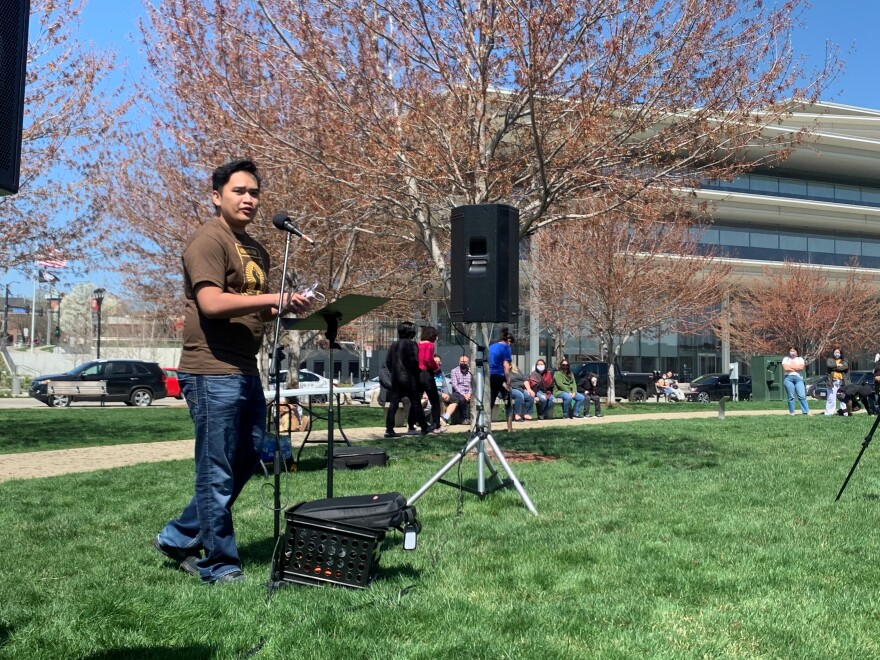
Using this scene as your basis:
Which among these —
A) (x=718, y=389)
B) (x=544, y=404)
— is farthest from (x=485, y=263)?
(x=718, y=389)

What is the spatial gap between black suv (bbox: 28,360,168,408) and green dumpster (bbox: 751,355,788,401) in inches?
843

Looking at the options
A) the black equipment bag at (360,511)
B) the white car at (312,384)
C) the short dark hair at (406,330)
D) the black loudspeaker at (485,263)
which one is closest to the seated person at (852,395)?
the short dark hair at (406,330)

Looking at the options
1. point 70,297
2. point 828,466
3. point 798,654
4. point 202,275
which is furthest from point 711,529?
point 70,297

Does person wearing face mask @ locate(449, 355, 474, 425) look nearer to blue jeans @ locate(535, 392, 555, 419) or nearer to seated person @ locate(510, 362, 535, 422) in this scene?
seated person @ locate(510, 362, 535, 422)

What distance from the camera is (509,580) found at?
4.38 metres

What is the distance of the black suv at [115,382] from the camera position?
28.9 meters

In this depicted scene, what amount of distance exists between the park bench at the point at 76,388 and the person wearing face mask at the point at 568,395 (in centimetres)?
1615

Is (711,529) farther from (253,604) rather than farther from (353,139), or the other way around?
(353,139)

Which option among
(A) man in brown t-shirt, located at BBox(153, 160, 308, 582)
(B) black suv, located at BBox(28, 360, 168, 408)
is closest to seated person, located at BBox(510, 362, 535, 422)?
(A) man in brown t-shirt, located at BBox(153, 160, 308, 582)

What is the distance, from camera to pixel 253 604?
3980 mm

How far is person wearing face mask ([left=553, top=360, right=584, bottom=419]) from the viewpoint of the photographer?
20453 mm

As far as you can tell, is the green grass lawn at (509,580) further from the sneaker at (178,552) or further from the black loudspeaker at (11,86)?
the black loudspeaker at (11,86)

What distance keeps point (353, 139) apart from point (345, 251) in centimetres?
907

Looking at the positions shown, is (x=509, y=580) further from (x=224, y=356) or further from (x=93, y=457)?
(x=93, y=457)
